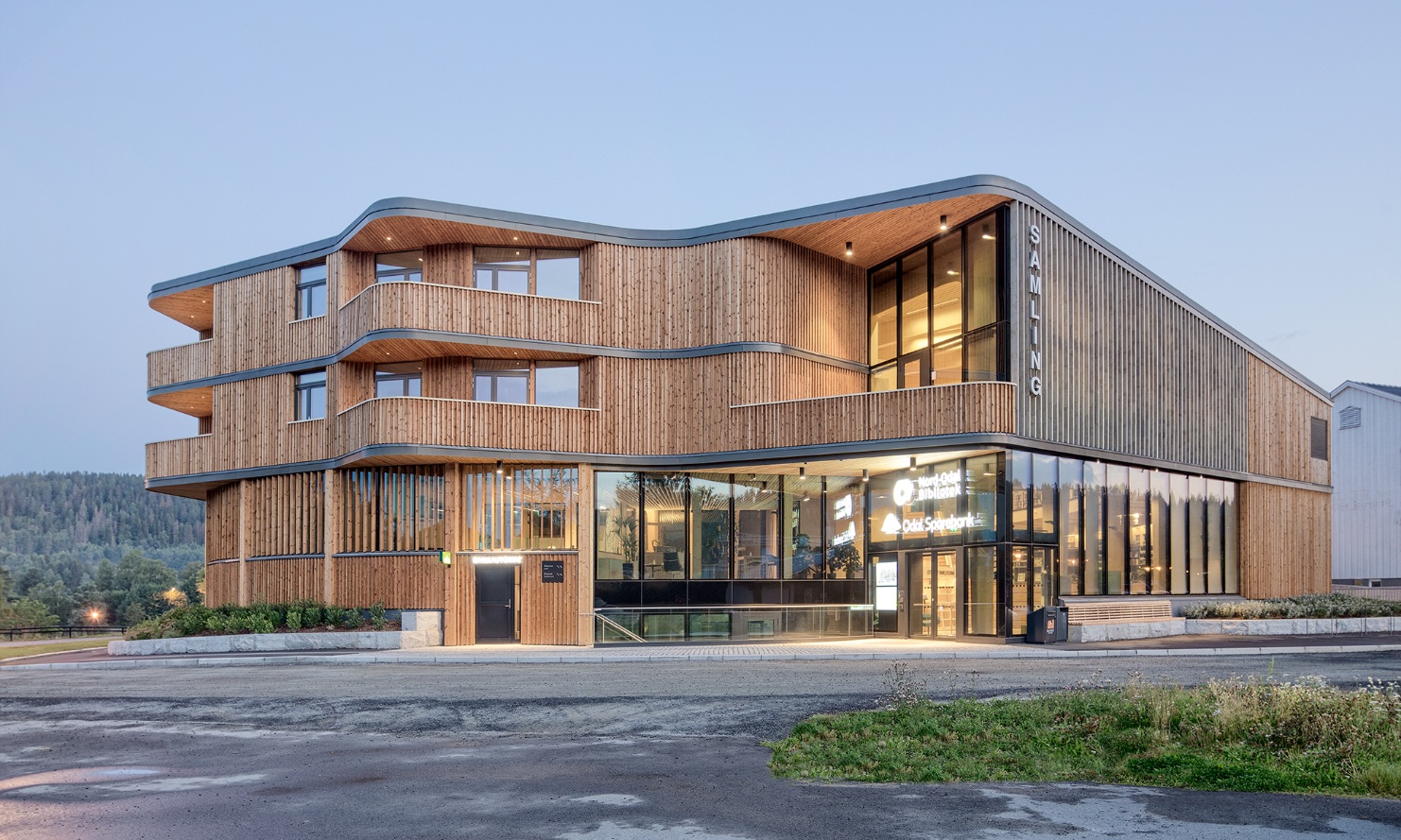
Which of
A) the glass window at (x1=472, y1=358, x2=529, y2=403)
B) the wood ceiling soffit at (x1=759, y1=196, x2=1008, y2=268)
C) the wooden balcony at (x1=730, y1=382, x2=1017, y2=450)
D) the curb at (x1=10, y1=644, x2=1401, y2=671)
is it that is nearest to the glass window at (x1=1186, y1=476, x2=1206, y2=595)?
the curb at (x1=10, y1=644, x2=1401, y2=671)

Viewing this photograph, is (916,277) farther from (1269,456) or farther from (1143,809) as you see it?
(1143,809)

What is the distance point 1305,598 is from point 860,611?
13.3 m

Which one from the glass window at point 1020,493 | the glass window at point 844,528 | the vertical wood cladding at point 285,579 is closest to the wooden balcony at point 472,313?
the vertical wood cladding at point 285,579

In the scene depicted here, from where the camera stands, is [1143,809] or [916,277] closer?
[1143,809]

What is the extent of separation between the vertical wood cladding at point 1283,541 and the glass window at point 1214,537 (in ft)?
4.85

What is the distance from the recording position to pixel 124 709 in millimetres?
17031

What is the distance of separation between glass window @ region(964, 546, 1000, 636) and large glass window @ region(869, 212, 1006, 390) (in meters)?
4.18

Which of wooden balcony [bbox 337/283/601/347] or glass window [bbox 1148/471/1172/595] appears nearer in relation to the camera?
wooden balcony [bbox 337/283/601/347]

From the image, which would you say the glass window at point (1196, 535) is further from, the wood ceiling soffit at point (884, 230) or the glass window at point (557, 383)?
the glass window at point (557, 383)

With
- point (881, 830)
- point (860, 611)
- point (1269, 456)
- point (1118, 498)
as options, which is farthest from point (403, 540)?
point (1269, 456)

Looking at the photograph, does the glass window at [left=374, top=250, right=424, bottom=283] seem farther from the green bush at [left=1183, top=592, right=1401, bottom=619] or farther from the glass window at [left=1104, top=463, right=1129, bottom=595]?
the green bush at [left=1183, top=592, right=1401, bottom=619]

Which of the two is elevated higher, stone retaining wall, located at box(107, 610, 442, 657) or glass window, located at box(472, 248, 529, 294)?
glass window, located at box(472, 248, 529, 294)

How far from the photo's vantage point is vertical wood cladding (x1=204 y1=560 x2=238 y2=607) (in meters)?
35.0

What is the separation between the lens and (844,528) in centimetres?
3158
